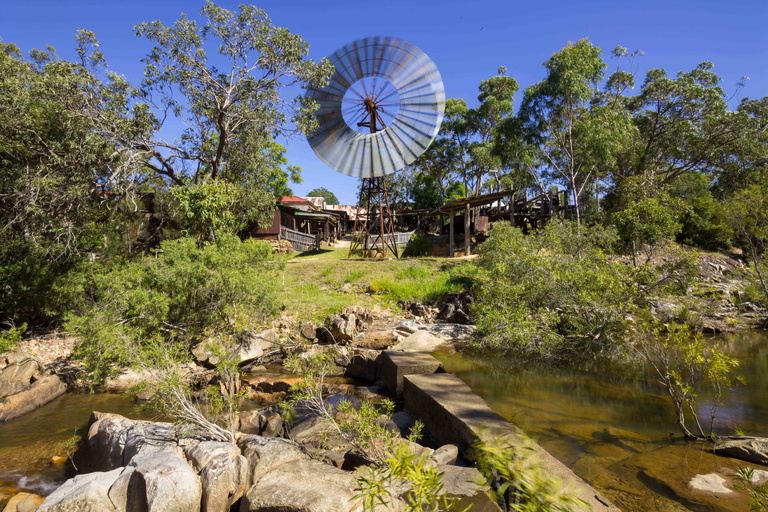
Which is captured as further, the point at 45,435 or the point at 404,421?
the point at 45,435

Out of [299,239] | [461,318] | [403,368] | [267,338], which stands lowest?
[403,368]

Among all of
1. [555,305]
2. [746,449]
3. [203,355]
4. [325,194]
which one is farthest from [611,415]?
[325,194]

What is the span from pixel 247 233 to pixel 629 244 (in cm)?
2258

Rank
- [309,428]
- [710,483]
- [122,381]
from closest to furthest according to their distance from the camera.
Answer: [710,483]
[309,428]
[122,381]

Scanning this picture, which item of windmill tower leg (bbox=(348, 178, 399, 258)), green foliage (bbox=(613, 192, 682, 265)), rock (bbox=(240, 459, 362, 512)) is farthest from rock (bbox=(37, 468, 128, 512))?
windmill tower leg (bbox=(348, 178, 399, 258))

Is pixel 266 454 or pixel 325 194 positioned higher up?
pixel 325 194

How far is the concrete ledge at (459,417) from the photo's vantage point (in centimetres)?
360

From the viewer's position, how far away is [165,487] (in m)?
3.55

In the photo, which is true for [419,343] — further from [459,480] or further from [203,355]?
[459,480]

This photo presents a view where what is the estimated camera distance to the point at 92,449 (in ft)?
17.1

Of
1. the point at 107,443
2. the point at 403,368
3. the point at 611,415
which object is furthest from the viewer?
the point at 403,368

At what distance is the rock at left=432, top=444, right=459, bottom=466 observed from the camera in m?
4.16

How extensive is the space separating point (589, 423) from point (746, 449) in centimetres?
181

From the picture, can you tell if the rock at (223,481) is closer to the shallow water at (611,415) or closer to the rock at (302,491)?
the rock at (302,491)
